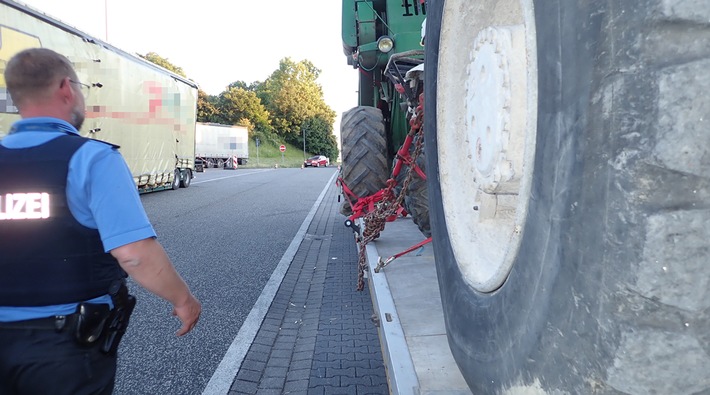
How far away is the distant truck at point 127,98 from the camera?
848 centimetres

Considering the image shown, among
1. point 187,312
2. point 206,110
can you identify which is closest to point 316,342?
point 187,312

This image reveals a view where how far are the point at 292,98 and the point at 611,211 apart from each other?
6928cm

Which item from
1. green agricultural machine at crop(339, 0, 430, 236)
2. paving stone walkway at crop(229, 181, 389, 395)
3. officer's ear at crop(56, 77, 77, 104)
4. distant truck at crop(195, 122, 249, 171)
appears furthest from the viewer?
distant truck at crop(195, 122, 249, 171)

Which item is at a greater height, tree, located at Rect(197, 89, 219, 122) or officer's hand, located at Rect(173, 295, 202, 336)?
tree, located at Rect(197, 89, 219, 122)

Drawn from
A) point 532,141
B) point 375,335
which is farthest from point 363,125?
point 532,141

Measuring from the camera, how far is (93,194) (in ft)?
5.44

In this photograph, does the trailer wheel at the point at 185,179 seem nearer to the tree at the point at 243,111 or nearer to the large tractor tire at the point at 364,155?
the large tractor tire at the point at 364,155

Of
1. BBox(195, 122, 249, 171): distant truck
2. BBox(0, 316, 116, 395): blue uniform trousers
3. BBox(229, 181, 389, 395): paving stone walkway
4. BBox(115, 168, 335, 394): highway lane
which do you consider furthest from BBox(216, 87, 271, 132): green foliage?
BBox(0, 316, 116, 395): blue uniform trousers

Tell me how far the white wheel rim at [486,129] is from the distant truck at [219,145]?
3731cm

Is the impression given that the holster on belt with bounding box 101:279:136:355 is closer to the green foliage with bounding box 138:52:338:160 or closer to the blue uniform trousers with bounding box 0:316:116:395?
the blue uniform trousers with bounding box 0:316:116:395

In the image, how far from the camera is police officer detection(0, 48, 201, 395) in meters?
1.63

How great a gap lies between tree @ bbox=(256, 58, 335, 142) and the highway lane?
57.4m

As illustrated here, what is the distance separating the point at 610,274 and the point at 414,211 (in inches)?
130

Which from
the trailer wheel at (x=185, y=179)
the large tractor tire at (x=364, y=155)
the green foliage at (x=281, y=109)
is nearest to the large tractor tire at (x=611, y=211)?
the large tractor tire at (x=364, y=155)
